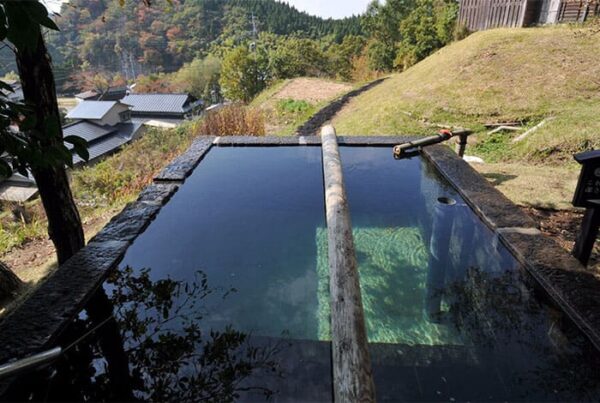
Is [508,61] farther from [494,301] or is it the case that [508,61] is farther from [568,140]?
[494,301]

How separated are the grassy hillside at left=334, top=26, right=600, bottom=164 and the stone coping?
3.42 metres

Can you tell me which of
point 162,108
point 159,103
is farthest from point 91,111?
point 159,103

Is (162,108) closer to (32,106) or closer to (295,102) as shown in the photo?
(295,102)

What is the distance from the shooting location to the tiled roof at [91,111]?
2234 centimetres

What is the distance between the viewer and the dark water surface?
146 cm

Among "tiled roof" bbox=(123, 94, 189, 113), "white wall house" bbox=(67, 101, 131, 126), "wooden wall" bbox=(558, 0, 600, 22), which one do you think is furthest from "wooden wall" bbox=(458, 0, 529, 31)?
"tiled roof" bbox=(123, 94, 189, 113)

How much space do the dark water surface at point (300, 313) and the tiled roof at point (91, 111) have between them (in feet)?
75.1

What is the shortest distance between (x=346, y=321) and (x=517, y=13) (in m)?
11.8

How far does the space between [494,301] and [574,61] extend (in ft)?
26.9

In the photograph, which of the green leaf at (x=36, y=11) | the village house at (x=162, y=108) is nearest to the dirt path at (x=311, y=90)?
the green leaf at (x=36, y=11)

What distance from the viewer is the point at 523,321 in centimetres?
179

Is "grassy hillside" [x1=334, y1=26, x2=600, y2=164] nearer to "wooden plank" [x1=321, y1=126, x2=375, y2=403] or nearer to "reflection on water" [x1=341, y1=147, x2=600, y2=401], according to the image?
"reflection on water" [x1=341, y1=147, x2=600, y2=401]

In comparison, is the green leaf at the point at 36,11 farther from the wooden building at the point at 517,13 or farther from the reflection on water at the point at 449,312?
the wooden building at the point at 517,13

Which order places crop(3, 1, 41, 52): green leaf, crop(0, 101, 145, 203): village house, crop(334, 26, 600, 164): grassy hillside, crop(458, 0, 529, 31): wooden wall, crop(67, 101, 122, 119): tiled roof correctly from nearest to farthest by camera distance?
1. crop(3, 1, 41, 52): green leaf
2. crop(334, 26, 600, 164): grassy hillside
3. crop(458, 0, 529, 31): wooden wall
4. crop(0, 101, 145, 203): village house
5. crop(67, 101, 122, 119): tiled roof
